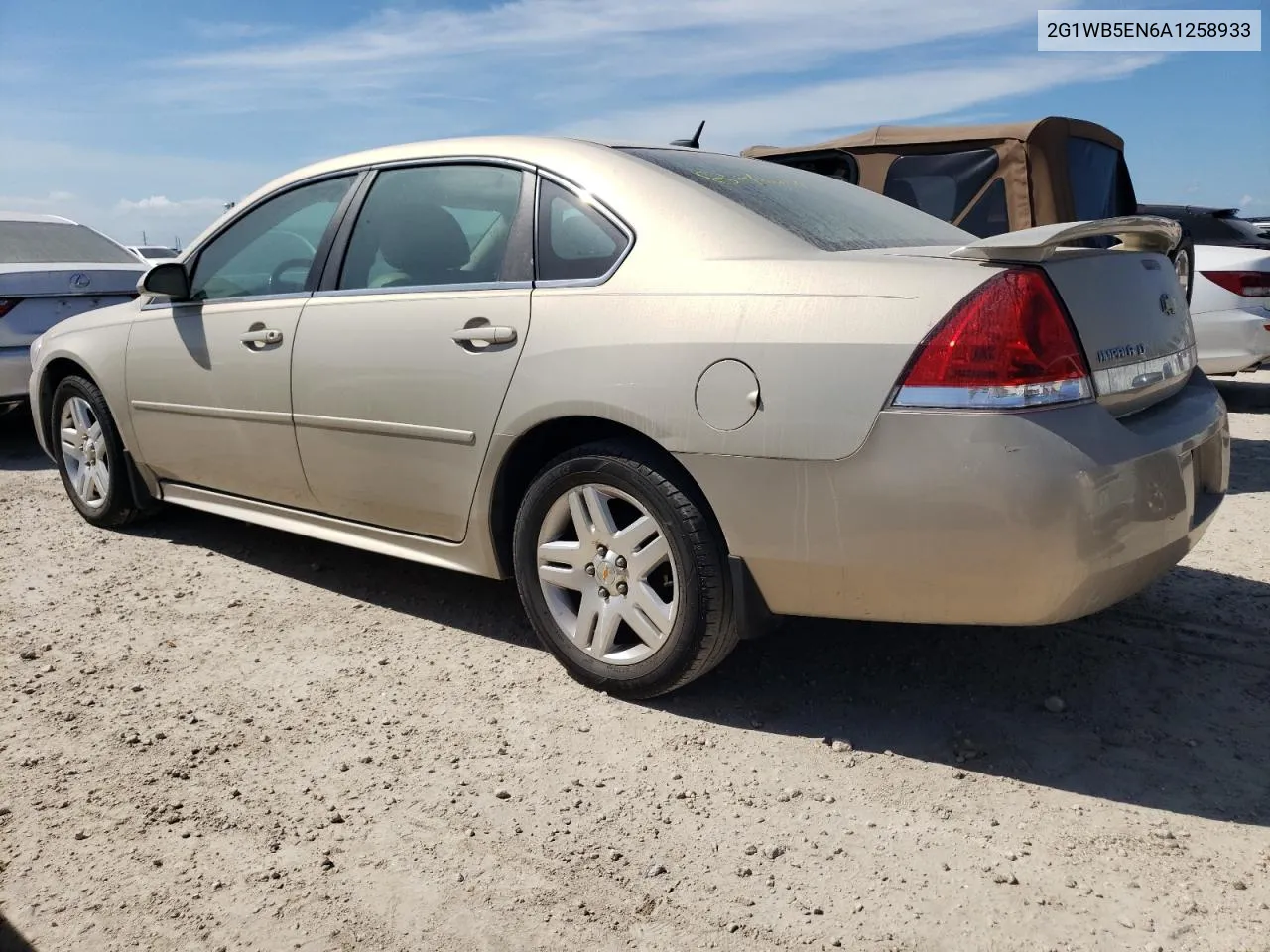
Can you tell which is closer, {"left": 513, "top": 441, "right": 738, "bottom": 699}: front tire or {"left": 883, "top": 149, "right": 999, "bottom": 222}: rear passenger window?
{"left": 513, "top": 441, "right": 738, "bottom": 699}: front tire

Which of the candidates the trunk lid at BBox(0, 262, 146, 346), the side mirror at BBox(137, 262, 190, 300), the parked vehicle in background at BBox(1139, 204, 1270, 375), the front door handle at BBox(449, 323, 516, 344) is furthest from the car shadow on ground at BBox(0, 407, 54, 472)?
the parked vehicle in background at BBox(1139, 204, 1270, 375)

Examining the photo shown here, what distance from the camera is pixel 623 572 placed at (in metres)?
2.96

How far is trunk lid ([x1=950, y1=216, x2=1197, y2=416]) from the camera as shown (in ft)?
8.05

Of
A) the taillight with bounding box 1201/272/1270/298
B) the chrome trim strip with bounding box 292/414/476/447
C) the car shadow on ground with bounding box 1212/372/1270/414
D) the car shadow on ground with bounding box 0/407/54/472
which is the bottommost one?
the car shadow on ground with bounding box 1212/372/1270/414

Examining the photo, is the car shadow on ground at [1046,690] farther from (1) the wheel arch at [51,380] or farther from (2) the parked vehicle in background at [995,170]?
(2) the parked vehicle in background at [995,170]

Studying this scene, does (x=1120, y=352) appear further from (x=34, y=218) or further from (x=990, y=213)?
(x=34, y=218)

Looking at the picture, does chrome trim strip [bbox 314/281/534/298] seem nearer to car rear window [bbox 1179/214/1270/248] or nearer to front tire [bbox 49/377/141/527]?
front tire [bbox 49/377/141/527]

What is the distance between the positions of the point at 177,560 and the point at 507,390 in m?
2.17

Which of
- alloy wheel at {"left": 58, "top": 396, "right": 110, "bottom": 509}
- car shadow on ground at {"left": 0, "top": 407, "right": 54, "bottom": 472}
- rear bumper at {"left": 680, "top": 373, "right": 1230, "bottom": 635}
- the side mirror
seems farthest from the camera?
car shadow on ground at {"left": 0, "top": 407, "right": 54, "bottom": 472}

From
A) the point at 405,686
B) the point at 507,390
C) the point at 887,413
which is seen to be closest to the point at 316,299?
the point at 507,390

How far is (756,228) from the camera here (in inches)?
110

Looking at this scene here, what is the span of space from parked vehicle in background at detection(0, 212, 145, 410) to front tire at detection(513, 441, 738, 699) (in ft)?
14.8

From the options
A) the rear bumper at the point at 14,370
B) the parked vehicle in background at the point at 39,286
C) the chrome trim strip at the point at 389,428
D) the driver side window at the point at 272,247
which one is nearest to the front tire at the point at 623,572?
the chrome trim strip at the point at 389,428

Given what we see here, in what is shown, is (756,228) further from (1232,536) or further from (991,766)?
(1232,536)
